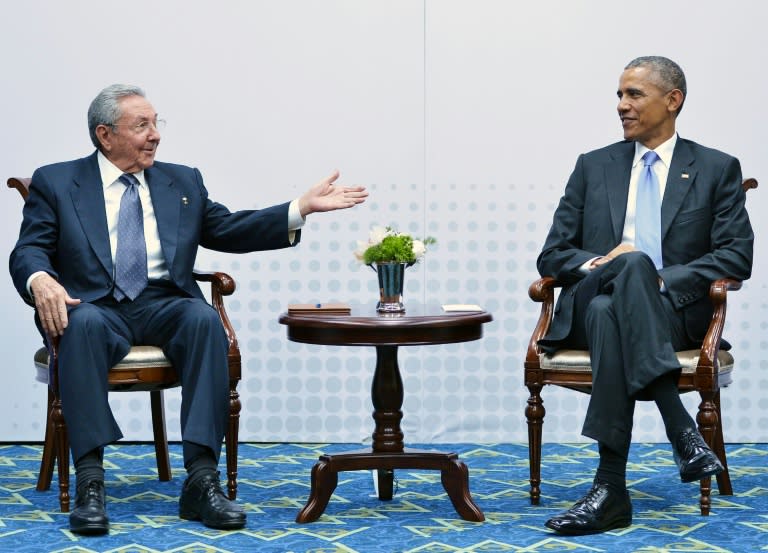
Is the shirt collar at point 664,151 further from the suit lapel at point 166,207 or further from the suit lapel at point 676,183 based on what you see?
the suit lapel at point 166,207

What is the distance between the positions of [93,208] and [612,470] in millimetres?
1969

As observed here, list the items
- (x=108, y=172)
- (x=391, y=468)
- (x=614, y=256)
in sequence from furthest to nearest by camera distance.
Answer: (x=108, y=172) → (x=614, y=256) → (x=391, y=468)

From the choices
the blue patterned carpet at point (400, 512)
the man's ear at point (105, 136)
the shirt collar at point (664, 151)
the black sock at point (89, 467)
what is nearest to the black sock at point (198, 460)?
the blue patterned carpet at point (400, 512)

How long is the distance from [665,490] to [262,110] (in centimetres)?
240

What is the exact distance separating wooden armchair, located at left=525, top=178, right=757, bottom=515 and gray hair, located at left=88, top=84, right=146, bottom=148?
1584 mm

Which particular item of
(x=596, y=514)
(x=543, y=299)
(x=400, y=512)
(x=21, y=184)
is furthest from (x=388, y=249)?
(x=21, y=184)

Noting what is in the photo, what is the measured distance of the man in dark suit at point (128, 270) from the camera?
3.83 m

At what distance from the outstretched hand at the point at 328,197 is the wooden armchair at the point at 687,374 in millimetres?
694

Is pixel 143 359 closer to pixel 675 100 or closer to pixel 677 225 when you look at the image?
pixel 677 225

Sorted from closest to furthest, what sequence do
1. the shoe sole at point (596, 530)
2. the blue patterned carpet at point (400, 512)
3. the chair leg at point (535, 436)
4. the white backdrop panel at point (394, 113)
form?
the blue patterned carpet at point (400, 512) < the shoe sole at point (596, 530) < the chair leg at point (535, 436) < the white backdrop panel at point (394, 113)

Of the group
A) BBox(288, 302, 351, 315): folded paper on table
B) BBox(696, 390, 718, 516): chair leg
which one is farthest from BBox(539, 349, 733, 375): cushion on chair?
BBox(288, 302, 351, 315): folded paper on table

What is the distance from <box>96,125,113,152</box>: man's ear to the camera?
171 inches

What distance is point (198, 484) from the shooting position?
383 cm

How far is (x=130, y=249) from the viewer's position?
167 inches
